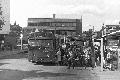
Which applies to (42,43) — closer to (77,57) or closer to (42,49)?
(42,49)

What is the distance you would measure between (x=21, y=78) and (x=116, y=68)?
310 inches

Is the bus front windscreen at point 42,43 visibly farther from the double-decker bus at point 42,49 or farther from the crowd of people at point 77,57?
the crowd of people at point 77,57

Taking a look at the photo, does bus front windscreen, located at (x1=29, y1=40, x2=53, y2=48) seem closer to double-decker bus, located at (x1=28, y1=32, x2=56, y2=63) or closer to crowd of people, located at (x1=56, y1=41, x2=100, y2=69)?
double-decker bus, located at (x1=28, y1=32, x2=56, y2=63)

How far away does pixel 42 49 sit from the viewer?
2192 cm

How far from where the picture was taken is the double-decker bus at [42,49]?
→ 21.8 m

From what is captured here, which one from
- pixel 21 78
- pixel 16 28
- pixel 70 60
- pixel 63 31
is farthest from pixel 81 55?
pixel 63 31

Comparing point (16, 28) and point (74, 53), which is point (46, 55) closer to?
point (74, 53)

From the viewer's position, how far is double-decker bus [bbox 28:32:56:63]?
21.8 meters

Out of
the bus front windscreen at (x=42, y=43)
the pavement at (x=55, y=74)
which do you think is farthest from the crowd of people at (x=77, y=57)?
the pavement at (x=55, y=74)

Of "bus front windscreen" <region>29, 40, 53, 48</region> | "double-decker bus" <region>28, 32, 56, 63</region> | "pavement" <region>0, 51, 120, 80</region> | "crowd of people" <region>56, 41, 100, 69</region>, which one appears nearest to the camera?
"pavement" <region>0, 51, 120, 80</region>

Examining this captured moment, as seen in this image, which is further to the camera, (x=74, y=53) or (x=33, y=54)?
(x=33, y=54)

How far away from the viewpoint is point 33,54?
72.5ft

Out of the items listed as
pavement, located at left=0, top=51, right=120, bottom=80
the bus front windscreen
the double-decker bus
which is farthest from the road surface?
the bus front windscreen

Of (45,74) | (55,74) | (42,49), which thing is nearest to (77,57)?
(42,49)
